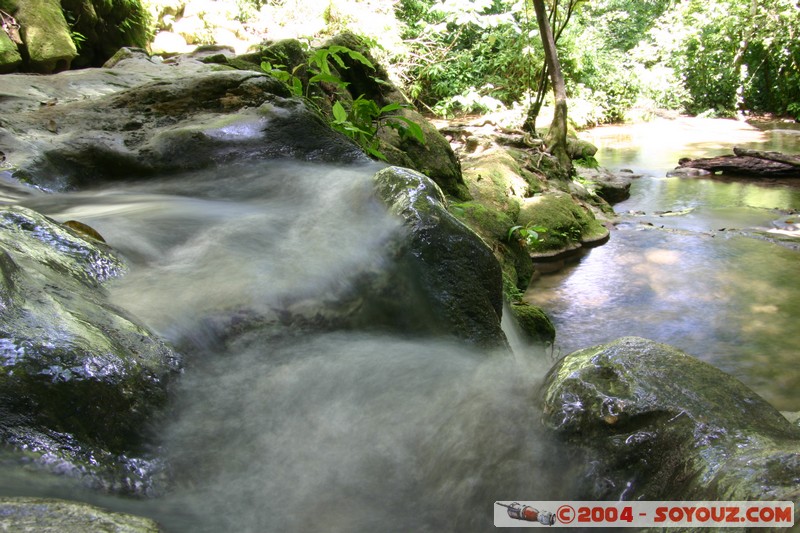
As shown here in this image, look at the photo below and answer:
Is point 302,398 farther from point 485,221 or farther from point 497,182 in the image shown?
point 497,182

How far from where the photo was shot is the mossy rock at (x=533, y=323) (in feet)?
10.9

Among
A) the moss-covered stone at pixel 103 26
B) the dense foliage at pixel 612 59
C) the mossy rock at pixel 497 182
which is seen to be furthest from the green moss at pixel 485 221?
the dense foliage at pixel 612 59

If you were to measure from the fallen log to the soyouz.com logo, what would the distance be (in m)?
11.2

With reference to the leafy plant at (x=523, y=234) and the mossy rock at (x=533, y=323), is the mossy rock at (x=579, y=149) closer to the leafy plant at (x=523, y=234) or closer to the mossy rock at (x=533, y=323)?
the leafy plant at (x=523, y=234)

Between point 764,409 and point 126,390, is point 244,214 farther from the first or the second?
point 764,409

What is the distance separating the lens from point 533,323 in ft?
11.2

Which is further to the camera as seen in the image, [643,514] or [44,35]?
[44,35]

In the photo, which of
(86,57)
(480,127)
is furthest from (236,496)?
(480,127)

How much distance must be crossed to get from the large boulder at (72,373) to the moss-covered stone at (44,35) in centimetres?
458

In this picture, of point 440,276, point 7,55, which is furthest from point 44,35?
point 440,276

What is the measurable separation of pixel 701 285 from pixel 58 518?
534 centimetres

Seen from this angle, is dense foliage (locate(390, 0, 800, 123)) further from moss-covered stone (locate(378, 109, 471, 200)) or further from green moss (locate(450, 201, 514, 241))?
green moss (locate(450, 201, 514, 241))

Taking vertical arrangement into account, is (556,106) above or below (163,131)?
below

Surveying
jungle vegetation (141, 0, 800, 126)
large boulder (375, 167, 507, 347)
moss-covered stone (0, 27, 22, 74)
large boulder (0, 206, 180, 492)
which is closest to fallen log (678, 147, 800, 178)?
jungle vegetation (141, 0, 800, 126)
